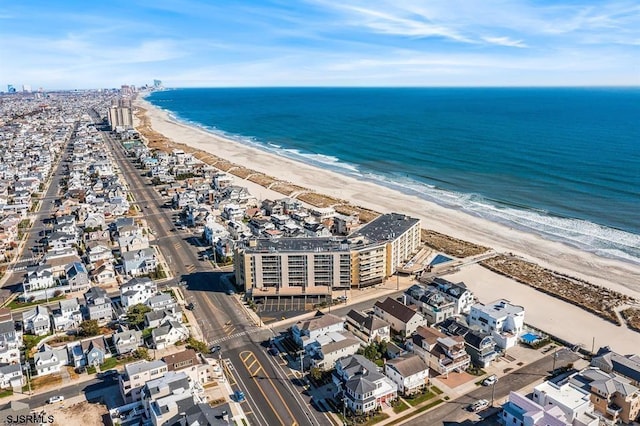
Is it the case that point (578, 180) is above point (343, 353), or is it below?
above

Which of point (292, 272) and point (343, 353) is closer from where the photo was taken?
point (343, 353)

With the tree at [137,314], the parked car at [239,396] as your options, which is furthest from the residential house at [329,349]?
the tree at [137,314]

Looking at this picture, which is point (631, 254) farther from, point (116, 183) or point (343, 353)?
point (116, 183)

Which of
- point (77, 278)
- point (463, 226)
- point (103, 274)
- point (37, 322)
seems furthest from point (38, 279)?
point (463, 226)

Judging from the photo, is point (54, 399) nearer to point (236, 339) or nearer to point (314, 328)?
point (236, 339)

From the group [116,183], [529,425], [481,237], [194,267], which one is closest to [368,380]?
[529,425]
